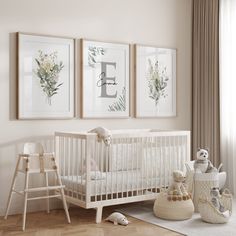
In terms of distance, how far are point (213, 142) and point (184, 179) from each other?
1.22m

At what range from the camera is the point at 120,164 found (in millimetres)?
4336

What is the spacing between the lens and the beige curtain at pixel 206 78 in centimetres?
523

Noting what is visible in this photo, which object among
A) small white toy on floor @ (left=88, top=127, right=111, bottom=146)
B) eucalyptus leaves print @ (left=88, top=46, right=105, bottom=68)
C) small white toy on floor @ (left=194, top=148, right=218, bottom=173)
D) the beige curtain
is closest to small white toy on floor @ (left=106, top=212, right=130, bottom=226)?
small white toy on floor @ (left=88, top=127, right=111, bottom=146)

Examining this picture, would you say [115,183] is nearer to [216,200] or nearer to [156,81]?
[216,200]

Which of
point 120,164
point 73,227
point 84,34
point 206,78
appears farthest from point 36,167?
point 206,78

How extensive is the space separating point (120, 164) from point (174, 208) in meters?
0.68

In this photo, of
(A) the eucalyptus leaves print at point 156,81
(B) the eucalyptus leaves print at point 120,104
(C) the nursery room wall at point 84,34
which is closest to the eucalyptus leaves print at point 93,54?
(C) the nursery room wall at point 84,34

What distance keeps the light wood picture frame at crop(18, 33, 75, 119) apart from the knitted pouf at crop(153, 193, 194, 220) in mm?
1288

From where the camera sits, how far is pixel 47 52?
4.46m

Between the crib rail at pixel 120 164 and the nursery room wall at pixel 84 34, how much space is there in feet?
1.12

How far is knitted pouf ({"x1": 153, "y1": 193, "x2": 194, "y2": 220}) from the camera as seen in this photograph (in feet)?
13.0

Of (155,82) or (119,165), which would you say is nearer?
(119,165)

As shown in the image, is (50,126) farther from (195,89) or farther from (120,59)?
(195,89)

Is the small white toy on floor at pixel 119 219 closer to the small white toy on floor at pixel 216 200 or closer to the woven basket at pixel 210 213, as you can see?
the woven basket at pixel 210 213
